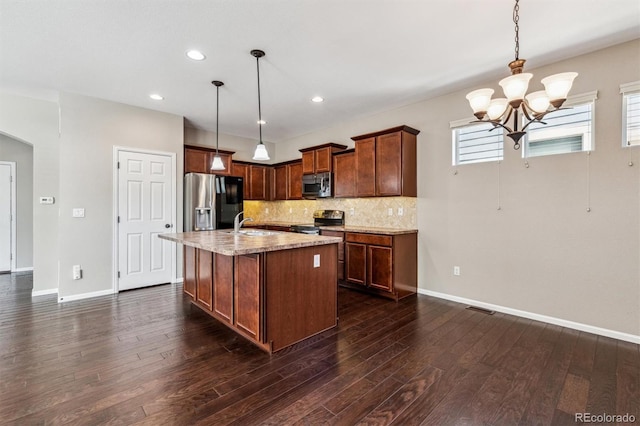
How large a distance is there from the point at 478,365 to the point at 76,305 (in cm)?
461

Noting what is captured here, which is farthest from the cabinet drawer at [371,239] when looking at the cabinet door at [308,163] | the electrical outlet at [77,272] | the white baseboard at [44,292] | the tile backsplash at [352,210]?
the white baseboard at [44,292]

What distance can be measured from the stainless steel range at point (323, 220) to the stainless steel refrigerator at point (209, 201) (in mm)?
1254

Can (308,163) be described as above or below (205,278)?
above

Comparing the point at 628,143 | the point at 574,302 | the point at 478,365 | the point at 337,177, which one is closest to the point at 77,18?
the point at 337,177

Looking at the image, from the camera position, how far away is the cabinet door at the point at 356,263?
4.31 metres

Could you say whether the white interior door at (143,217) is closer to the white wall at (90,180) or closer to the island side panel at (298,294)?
the white wall at (90,180)

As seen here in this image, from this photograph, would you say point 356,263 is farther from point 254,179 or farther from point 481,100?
point 254,179

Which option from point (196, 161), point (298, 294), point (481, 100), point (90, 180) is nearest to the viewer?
point (481, 100)

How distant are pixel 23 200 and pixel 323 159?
592 cm

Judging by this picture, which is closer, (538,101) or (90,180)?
(538,101)

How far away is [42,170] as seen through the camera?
14.1 feet

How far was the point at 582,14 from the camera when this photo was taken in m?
2.38

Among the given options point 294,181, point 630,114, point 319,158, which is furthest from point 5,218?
point 630,114

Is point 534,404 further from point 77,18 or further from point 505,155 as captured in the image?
point 77,18
